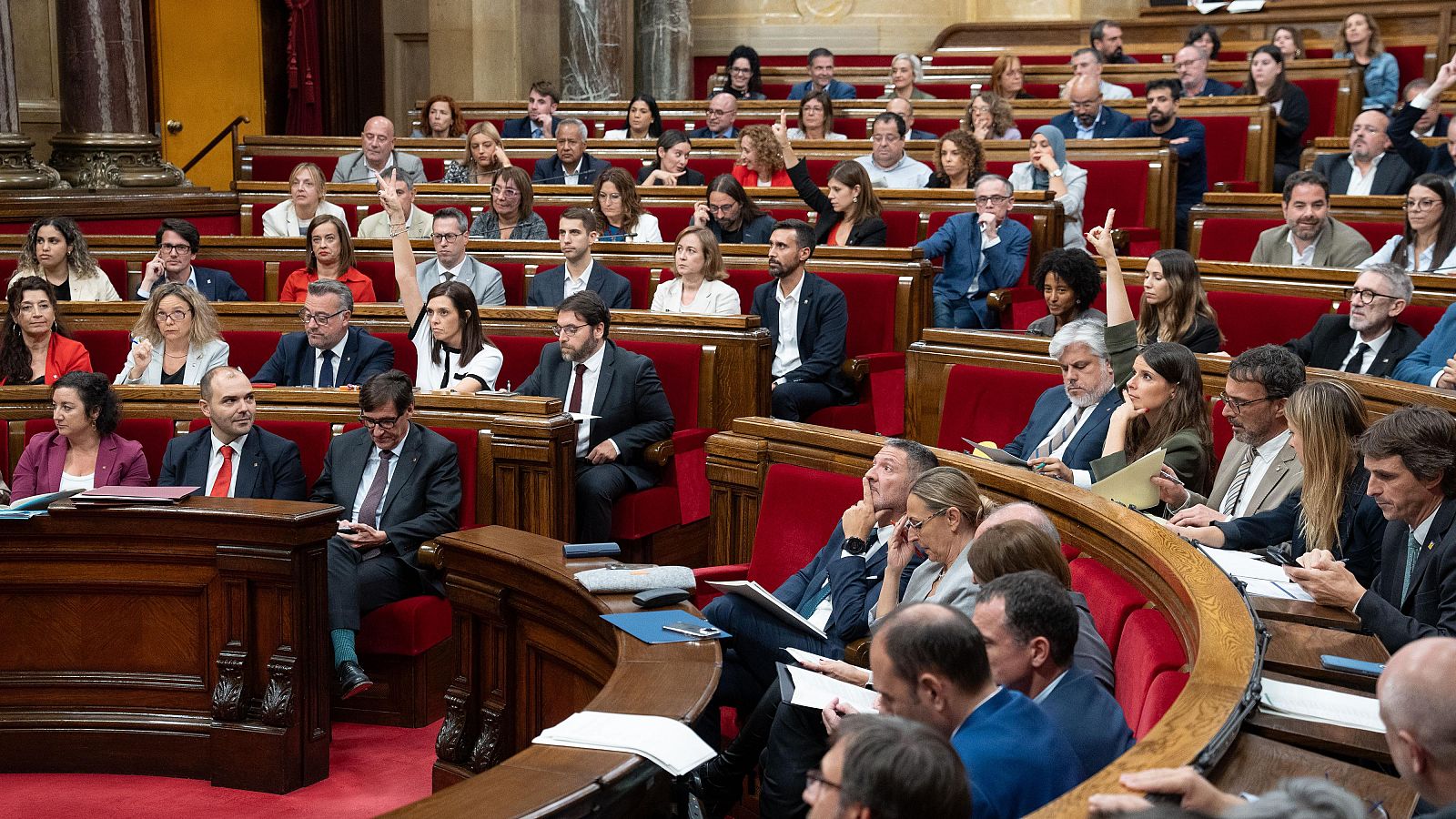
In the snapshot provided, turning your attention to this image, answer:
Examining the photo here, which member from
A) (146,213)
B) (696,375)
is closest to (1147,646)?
(696,375)

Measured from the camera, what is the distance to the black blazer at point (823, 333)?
16.3ft

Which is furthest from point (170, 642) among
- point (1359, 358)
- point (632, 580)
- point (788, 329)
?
point (1359, 358)

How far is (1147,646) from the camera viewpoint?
220 cm

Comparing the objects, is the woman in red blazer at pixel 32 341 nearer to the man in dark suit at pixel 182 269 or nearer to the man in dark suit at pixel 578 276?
the man in dark suit at pixel 182 269

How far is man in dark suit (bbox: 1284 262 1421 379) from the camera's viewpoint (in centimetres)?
378

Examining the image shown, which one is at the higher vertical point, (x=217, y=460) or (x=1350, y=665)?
(x=1350, y=665)

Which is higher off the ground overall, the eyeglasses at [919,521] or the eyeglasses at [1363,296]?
the eyeglasses at [1363,296]

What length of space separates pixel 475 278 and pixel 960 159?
6.74 ft

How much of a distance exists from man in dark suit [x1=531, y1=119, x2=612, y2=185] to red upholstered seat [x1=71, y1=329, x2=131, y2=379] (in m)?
2.44

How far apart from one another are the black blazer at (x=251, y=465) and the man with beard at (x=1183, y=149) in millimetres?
4147

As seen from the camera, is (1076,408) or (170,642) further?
(1076,408)

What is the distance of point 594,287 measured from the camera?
527cm

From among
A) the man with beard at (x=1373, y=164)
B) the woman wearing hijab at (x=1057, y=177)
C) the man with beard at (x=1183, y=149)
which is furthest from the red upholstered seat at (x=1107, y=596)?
the man with beard at (x=1183, y=149)

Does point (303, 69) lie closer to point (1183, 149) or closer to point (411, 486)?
point (1183, 149)
